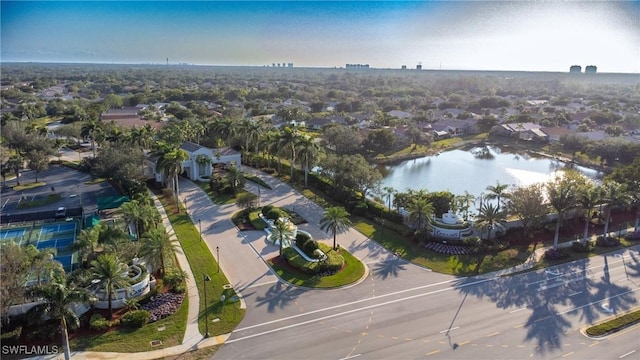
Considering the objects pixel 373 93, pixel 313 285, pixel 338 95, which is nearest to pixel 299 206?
pixel 313 285

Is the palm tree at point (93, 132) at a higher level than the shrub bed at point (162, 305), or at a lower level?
higher

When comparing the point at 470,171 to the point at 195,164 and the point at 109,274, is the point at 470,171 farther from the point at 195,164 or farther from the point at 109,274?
the point at 109,274

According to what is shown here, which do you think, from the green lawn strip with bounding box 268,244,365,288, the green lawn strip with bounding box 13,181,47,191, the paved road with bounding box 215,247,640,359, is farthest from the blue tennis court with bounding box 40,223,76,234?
the green lawn strip with bounding box 13,181,47,191

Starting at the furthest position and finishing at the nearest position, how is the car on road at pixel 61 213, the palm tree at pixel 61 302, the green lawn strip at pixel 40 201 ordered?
the green lawn strip at pixel 40 201, the car on road at pixel 61 213, the palm tree at pixel 61 302

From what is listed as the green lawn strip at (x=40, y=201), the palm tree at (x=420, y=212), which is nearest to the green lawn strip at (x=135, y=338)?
the palm tree at (x=420, y=212)

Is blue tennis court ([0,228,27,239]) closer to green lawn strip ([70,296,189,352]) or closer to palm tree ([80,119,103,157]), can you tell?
green lawn strip ([70,296,189,352])

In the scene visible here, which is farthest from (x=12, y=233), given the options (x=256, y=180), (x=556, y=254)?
(x=556, y=254)

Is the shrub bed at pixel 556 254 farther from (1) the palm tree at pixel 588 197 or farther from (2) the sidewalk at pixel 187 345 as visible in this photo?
(2) the sidewalk at pixel 187 345
